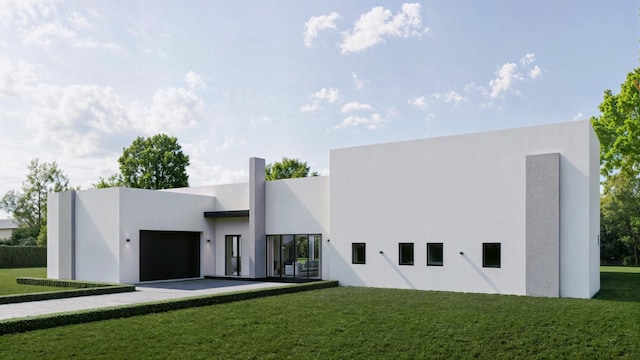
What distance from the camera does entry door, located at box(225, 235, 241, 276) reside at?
2517 centimetres

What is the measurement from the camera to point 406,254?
762 inches

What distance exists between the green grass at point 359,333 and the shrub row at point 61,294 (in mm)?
5562

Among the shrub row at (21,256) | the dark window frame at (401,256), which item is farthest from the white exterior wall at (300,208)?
the shrub row at (21,256)

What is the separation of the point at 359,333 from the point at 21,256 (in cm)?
3768

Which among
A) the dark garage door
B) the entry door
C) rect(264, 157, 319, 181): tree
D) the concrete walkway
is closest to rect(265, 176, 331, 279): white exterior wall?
the entry door

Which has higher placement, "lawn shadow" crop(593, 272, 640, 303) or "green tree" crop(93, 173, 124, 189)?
"green tree" crop(93, 173, 124, 189)

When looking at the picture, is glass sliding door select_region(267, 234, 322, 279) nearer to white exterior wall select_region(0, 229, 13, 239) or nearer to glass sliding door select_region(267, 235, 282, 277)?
glass sliding door select_region(267, 235, 282, 277)

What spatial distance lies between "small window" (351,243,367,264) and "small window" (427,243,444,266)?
275cm

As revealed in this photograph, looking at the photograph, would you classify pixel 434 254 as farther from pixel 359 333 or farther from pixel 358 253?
pixel 359 333

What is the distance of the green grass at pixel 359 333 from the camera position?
966 centimetres

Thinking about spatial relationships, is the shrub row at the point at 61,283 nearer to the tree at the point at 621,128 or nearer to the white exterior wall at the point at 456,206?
the white exterior wall at the point at 456,206

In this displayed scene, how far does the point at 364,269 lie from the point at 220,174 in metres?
21.3

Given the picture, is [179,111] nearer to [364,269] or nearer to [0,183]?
[364,269]

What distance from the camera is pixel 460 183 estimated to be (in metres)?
18.3
